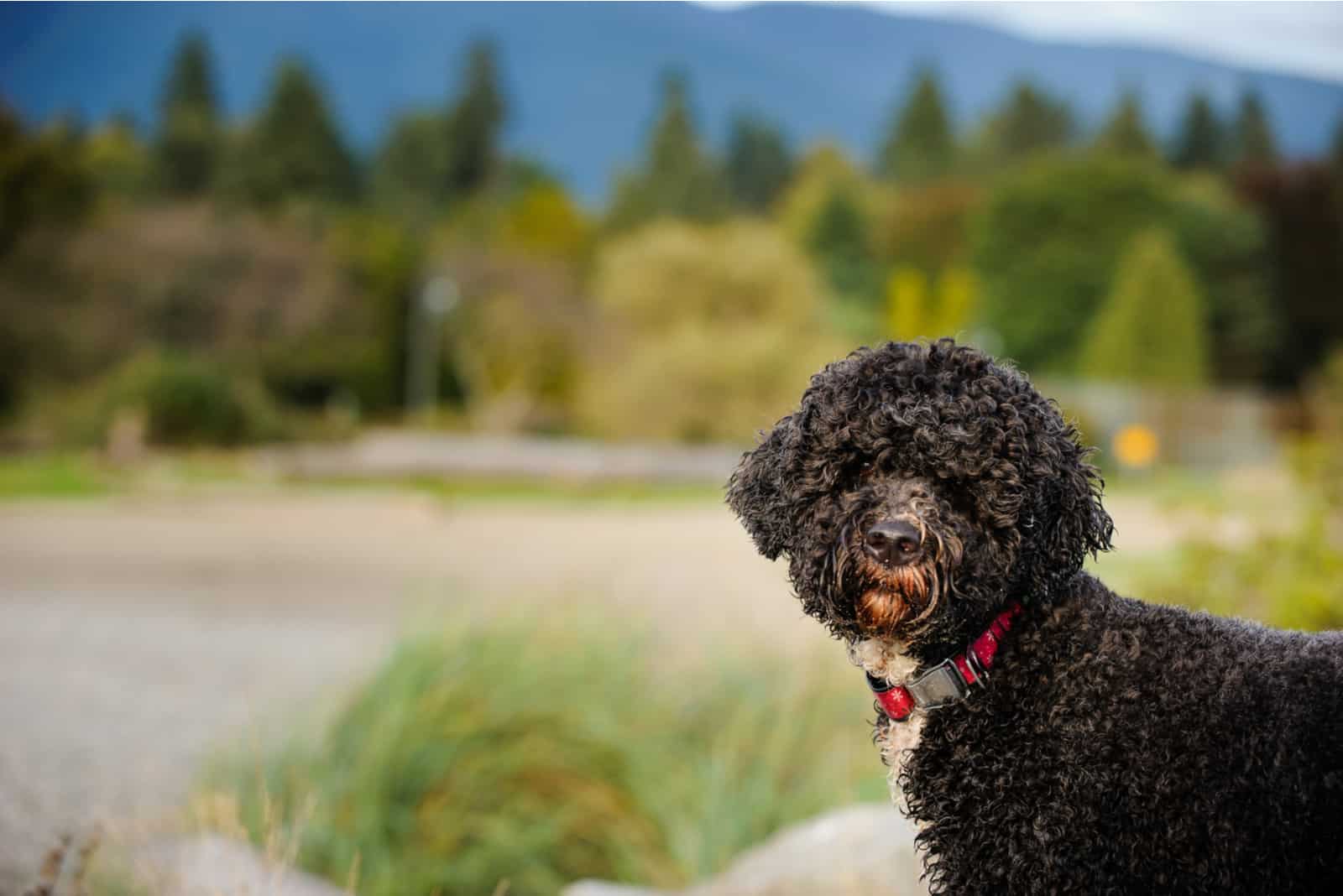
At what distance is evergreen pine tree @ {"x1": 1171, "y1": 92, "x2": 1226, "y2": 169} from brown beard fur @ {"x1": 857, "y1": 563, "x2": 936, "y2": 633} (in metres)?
80.9

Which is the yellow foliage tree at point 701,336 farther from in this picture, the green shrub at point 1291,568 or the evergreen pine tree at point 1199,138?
the evergreen pine tree at point 1199,138

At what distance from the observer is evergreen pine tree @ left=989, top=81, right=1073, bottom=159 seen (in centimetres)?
7825

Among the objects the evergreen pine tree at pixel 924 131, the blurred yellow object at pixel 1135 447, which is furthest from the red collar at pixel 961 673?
the evergreen pine tree at pixel 924 131

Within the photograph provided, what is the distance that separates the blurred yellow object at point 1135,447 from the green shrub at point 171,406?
84.1 feet

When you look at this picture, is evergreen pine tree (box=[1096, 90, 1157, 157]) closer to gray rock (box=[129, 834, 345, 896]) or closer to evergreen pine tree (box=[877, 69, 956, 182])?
evergreen pine tree (box=[877, 69, 956, 182])

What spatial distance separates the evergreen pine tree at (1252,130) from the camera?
242ft

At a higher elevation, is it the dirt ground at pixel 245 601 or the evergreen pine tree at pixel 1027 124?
the evergreen pine tree at pixel 1027 124

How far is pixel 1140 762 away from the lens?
8.02 feet

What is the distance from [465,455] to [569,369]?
916 centimetres

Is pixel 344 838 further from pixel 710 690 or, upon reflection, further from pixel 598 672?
pixel 710 690

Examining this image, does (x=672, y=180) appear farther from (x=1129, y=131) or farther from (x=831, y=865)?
(x=831, y=865)

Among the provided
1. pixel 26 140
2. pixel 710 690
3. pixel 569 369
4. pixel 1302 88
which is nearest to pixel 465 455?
pixel 569 369

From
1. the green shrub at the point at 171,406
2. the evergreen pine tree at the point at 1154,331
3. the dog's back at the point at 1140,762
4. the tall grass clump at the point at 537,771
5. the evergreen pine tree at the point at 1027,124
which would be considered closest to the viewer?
the dog's back at the point at 1140,762

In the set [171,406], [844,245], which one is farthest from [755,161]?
[171,406]
